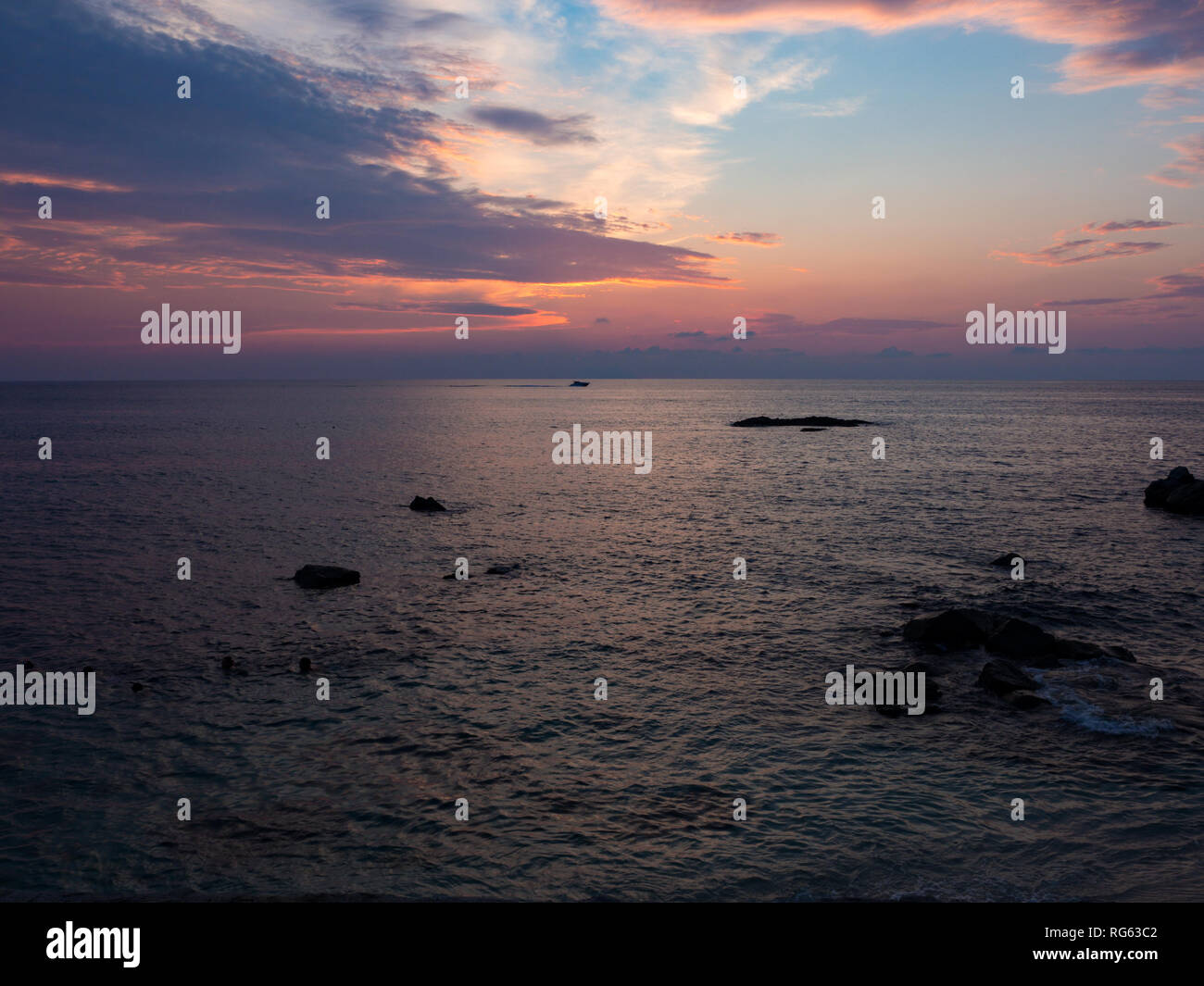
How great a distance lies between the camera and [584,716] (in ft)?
71.7

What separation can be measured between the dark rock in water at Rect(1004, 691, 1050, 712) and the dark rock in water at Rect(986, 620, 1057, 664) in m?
3.74

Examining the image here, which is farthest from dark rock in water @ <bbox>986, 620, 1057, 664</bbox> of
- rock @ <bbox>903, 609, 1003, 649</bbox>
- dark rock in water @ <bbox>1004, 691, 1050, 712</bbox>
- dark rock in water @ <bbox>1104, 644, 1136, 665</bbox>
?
dark rock in water @ <bbox>1004, 691, 1050, 712</bbox>

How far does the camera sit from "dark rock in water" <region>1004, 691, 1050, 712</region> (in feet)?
71.8

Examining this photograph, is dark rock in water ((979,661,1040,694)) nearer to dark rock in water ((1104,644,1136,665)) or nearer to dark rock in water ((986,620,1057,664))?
dark rock in water ((986,620,1057,664))

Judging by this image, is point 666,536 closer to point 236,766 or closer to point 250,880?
point 236,766

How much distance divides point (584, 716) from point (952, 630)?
14923 millimetres

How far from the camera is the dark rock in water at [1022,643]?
85.0 feet

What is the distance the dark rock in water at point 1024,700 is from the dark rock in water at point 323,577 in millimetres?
29024

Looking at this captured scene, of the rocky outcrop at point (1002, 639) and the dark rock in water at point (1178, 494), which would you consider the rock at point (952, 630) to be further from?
the dark rock in water at point (1178, 494)

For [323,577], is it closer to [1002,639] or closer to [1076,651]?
[1002,639]

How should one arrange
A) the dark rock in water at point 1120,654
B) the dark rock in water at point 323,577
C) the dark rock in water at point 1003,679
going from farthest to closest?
the dark rock in water at point 323,577 → the dark rock in water at point 1120,654 → the dark rock in water at point 1003,679

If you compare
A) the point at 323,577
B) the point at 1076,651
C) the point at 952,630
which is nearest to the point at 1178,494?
the point at 1076,651

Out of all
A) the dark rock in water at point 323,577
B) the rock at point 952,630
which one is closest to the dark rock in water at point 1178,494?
the rock at point 952,630

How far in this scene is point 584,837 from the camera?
15.5m
